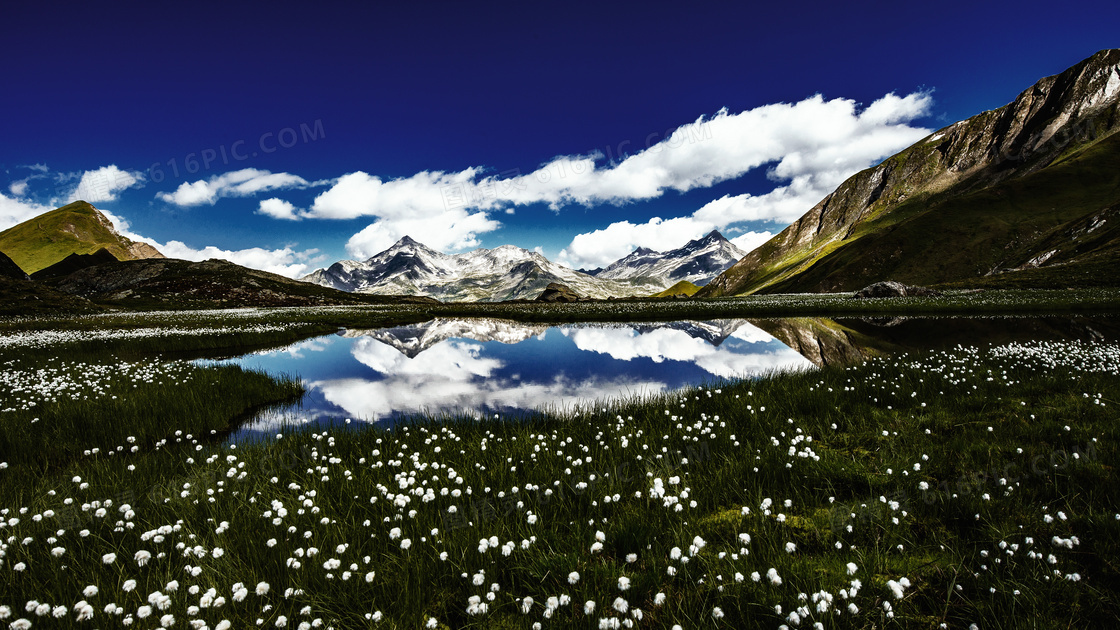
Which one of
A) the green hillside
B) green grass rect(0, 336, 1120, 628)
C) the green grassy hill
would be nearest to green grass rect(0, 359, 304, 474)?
green grass rect(0, 336, 1120, 628)

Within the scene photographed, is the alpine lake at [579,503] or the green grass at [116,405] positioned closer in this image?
the alpine lake at [579,503]

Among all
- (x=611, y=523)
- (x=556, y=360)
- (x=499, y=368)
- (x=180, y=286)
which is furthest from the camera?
(x=180, y=286)

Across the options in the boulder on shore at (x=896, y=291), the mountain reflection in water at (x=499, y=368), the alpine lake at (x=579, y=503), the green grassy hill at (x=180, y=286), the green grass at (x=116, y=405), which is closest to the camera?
the alpine lake at (x=579, y=503)

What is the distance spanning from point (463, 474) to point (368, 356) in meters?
16.0

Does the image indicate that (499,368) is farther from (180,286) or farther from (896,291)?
(180,286)

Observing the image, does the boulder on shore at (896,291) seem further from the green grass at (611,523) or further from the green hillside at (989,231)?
the green hillside at (989,231)

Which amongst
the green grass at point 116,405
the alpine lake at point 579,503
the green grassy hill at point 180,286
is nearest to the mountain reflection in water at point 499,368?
the alpine lake at point 579,503

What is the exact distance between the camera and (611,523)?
5109 millimetres

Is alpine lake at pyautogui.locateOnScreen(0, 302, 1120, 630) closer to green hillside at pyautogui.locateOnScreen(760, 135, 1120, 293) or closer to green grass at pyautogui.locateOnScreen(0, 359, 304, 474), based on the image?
green grass at pyautogui.locateOnScreen(0, 359, 304, 474)

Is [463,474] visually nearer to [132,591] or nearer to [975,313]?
[132,591]

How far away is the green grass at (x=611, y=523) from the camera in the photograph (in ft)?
12.7

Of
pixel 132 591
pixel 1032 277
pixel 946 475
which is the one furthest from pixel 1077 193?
pixel 132 591

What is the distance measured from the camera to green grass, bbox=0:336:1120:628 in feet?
12.7

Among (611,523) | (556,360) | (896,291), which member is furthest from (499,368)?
(896,291)
